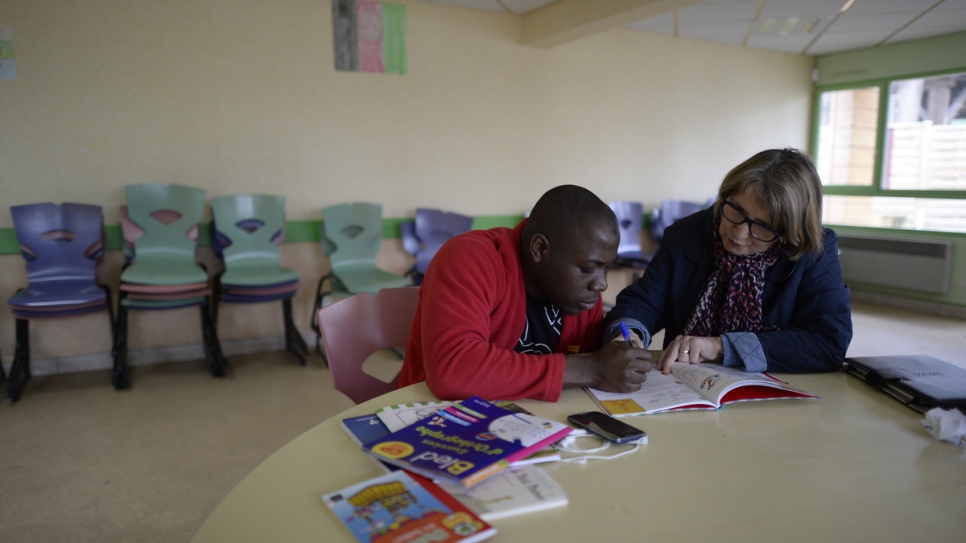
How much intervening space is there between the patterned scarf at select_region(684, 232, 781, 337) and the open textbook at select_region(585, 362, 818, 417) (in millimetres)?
278

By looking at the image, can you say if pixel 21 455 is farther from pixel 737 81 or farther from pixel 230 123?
pixel 737 81

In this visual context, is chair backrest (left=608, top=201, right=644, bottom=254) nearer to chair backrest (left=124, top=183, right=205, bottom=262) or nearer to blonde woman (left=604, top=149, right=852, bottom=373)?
chair backrest (left=124, top=183, right=205, bottom=262)

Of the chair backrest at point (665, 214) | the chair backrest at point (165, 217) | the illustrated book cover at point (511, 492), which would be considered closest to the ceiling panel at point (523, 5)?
the chair backrest at point (665, 214)

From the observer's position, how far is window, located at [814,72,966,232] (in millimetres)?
5922

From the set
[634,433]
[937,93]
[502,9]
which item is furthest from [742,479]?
[937,93]

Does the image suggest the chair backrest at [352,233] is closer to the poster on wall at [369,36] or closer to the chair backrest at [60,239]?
the poster on wall at [369,36]

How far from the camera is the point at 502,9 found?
5.06 m

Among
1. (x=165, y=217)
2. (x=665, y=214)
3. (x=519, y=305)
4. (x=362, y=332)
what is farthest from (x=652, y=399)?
(x=665, y=214)

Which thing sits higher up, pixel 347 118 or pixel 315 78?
pixel 315 78

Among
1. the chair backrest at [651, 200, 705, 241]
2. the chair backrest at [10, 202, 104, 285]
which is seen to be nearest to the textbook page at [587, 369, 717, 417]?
the chair backrest at [10, 202, 104, 285]

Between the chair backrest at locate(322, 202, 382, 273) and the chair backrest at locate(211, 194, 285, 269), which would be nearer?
the chair backrest at locate(211, 194, 285, 269)

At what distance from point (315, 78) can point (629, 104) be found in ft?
9.80

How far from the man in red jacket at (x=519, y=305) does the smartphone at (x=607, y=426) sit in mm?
128

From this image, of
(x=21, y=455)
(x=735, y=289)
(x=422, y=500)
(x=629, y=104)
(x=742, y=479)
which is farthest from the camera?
(x=629, y=104)
